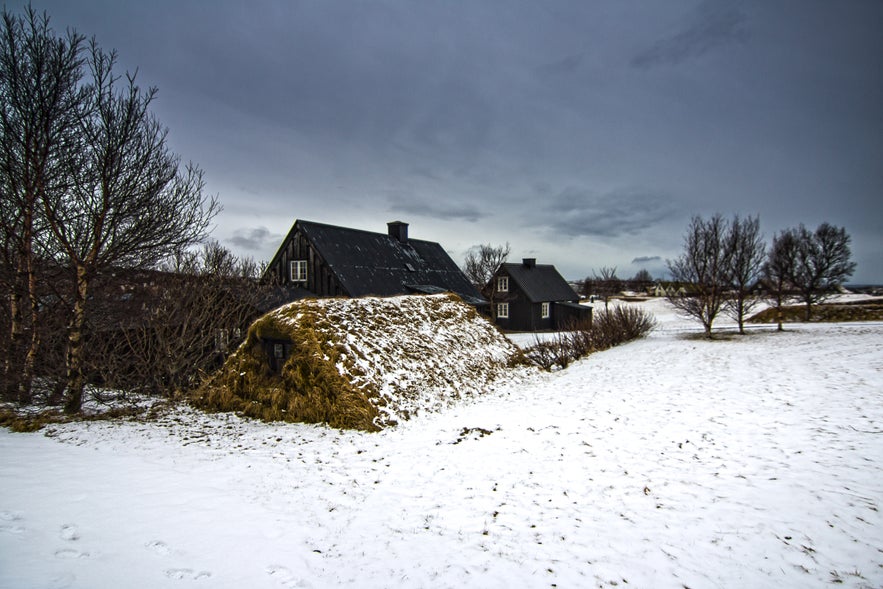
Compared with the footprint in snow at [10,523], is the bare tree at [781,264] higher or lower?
higher

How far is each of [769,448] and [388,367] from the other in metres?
6.65

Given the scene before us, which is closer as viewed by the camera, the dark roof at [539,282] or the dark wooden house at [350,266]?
the dark wooden house at [350,266]

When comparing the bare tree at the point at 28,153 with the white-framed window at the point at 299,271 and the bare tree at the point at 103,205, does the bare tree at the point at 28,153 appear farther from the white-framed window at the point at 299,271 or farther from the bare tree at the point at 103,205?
the white-framed window at the point at 299,271

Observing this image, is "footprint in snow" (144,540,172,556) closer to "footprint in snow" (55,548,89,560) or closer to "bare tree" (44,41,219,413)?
"footprint in snow" (55,548,89,560)

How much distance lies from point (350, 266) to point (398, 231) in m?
7.35

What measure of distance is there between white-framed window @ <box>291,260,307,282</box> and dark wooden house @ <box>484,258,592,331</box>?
57.8ft

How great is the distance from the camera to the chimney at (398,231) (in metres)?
27.9

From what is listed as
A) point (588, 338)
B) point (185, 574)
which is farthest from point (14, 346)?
point (588, 338)

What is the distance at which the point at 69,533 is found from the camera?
3.47 metres

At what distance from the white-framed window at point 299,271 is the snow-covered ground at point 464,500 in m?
14.3

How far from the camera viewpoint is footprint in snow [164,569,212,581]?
9.82 ft

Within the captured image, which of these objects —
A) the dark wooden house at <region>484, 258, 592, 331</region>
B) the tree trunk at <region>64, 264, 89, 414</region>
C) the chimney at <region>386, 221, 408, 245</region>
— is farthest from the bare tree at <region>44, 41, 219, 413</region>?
the dark wooden house at <region>484, 258, 592, 331</region>

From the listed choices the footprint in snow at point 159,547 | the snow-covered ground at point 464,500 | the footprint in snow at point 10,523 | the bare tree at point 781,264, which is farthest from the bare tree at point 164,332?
the bare tree at point 781,264

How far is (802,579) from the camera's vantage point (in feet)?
9.98
